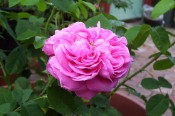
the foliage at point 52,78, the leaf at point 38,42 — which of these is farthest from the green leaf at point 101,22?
the leaf at point 38,42

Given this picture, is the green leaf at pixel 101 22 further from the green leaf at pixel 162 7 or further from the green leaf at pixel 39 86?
the green leaf at pixel 39 86

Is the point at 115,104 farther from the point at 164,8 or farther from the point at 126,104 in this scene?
the point at 164,8

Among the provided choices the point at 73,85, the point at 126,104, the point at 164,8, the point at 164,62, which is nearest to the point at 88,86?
the point at 73,85

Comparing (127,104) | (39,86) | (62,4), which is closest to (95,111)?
(62,4)

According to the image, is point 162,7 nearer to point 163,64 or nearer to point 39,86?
point 163,64

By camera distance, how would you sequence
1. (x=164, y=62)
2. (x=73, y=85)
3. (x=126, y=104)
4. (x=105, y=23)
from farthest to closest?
(x=126, y=104)
(x=164, y=62)
(x=105, y=23)
(x=73, y=85)
